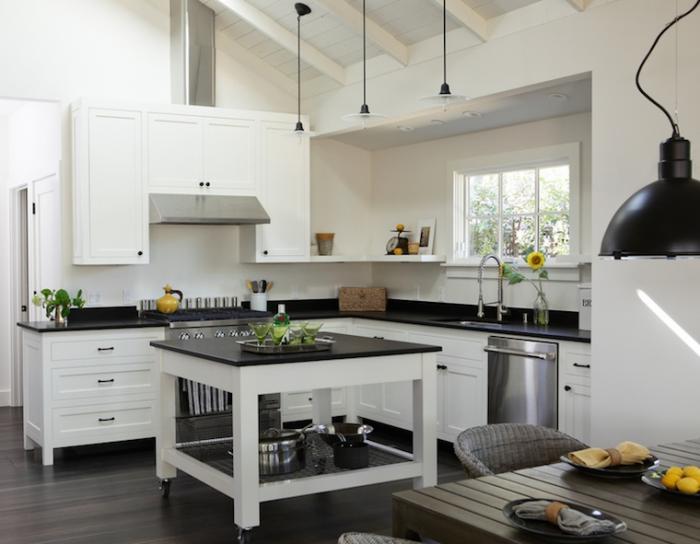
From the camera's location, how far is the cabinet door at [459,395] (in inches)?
221

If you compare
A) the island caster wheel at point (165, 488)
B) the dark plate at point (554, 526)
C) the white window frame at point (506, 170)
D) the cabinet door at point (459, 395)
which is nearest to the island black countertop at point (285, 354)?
the island caster wheel at point (165, 488)

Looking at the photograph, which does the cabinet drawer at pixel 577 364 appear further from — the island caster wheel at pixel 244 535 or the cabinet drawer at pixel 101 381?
the cabinet drawer at pixel 101 381

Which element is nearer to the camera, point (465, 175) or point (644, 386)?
point (644, 386)

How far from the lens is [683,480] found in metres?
2.30

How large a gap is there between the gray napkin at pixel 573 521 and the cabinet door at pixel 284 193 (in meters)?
4.93

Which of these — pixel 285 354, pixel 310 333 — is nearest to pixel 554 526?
pixel 285 354

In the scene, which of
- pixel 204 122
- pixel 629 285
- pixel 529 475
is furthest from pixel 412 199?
pixel 529 475

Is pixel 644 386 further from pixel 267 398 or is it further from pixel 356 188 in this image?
pixel 356 188

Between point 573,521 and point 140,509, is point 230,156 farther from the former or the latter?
point 573,521

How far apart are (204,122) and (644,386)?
3844 millimetres

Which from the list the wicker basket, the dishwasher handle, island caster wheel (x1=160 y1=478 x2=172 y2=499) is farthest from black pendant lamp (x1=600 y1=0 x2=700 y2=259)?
the wicker basket

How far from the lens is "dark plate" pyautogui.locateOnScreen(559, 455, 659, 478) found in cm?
251

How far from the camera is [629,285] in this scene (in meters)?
4.43

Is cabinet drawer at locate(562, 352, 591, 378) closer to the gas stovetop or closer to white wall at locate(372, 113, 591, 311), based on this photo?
white wall at locate(372, 113, 591, 311)
